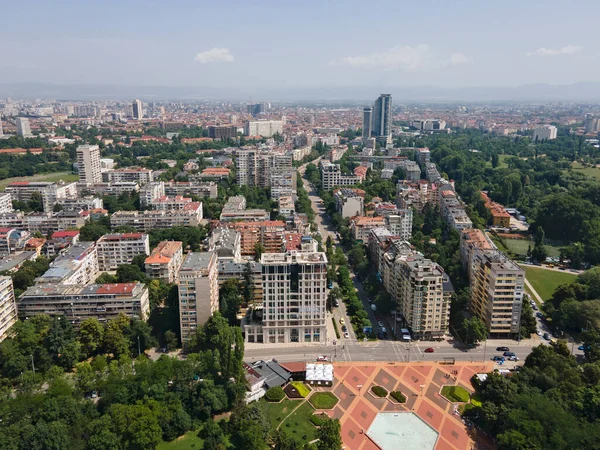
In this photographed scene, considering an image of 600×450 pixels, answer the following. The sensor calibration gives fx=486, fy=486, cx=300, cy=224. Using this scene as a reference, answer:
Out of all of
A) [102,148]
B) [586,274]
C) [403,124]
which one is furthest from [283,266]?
[403,124]

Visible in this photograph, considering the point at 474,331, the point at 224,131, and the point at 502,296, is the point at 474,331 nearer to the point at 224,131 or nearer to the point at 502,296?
the point at 502,296

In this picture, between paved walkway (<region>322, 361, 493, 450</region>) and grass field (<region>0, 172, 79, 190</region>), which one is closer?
paved walkway (<region>322, 361, 493, 450</region>)

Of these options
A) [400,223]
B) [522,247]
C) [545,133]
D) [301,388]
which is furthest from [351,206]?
[545,133]

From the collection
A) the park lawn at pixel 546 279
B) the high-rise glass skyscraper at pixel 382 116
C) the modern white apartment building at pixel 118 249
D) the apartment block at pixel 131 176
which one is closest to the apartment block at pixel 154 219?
the modern white apartment building at pixel 118 249

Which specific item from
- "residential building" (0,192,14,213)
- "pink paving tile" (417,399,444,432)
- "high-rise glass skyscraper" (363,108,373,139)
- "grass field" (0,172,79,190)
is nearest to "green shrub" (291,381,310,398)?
"pink paving tile" (417,399,444,432)

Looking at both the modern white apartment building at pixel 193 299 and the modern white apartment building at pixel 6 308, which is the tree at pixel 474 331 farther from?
the modern white apartment building at pixel 6 308

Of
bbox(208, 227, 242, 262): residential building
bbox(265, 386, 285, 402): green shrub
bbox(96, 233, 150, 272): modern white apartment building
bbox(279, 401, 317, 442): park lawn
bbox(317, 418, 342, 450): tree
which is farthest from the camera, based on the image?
bbox(96, 233, 150, 272): modern white apartment building

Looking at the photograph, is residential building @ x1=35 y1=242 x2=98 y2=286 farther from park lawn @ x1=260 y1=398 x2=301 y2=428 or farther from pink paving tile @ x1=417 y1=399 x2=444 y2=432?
pink paving tile @ x1=417 y1=399 x2=444 y2=432
